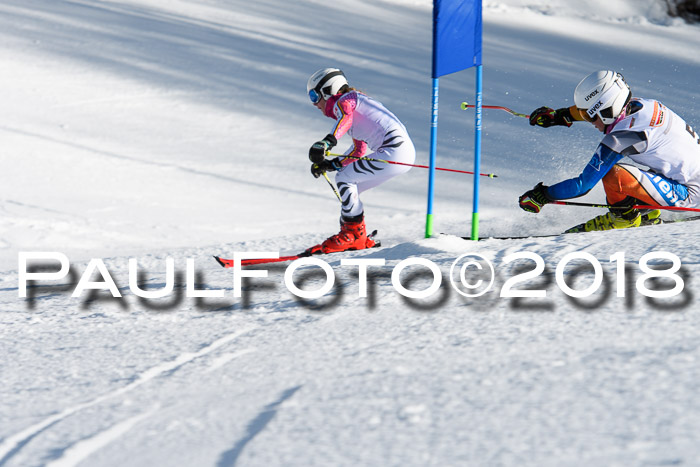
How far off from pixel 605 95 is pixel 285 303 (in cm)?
234

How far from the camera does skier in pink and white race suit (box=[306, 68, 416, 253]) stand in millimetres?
5406

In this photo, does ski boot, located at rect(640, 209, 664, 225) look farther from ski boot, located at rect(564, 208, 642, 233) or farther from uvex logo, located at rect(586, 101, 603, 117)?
uvex logo, located at rect(586, 101, 603, 117)

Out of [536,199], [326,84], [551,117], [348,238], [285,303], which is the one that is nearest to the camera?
[285,303]

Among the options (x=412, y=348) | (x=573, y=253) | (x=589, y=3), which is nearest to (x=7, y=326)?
(x=412, y=348)

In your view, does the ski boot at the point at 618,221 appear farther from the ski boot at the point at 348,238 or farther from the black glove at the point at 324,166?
the black glove at the point at 324,166

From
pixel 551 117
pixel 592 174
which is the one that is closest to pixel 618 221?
pixel 592 174

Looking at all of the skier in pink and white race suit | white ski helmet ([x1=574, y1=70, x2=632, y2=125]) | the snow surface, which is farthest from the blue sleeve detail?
the skier in pink and white race suit

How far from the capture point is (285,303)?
3947mm

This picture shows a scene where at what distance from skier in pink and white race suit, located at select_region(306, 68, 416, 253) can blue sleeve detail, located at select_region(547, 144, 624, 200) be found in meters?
1.22

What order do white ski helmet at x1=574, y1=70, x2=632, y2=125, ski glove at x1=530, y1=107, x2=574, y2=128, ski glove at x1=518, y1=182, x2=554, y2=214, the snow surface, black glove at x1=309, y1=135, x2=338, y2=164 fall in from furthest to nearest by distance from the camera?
ski glove at x1=530, y1=107, x2=574, y2=128
black glove at x1=309, y1=135, x2=338, y2=164
ski glove at x1=518, y1=182, x2=554, y2=214
white ski helmet at x1=574, y1=70, x2=632, y2=125
the snow surface

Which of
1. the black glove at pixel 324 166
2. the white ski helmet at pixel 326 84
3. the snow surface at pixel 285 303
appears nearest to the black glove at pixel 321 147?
the black glove at pixel 324 166

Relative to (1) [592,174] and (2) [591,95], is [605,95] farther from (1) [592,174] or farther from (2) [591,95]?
(1) [592,174]

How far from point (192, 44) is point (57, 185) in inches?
228

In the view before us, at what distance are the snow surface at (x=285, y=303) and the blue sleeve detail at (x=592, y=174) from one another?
401 mm
